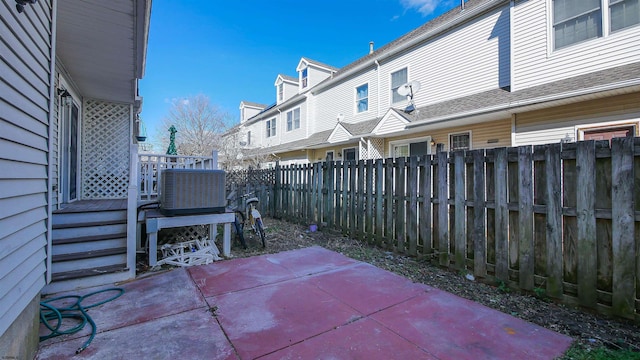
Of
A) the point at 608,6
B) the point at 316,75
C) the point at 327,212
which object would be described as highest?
the point at 316,75

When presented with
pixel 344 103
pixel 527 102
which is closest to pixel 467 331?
pixel 527 102

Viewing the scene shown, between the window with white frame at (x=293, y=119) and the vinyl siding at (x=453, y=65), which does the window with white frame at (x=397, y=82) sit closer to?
the vinyl siding at (x=453, y=65)

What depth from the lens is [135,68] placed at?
15.8 ft

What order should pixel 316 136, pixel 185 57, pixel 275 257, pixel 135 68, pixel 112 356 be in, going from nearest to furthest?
pixel 112 356, pixel 275 257, pixel 135 68, pixel 316 136, pixel 185 57

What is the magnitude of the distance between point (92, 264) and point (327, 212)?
391cm

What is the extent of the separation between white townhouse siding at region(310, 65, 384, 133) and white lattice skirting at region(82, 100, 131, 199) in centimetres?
828

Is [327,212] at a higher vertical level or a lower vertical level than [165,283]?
higher

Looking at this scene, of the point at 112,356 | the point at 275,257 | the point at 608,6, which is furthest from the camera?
the point at 608,6

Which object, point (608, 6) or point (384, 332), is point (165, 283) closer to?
point (384, 332)

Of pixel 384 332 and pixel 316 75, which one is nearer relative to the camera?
pixel 384 332

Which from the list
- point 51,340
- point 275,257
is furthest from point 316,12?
point 51,340

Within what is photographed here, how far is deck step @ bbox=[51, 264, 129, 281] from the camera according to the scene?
3262mm

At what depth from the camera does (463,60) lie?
877 cm

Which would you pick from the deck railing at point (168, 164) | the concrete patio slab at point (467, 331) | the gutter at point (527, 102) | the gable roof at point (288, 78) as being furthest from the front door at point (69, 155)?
the gable roof at point (288, 78)
